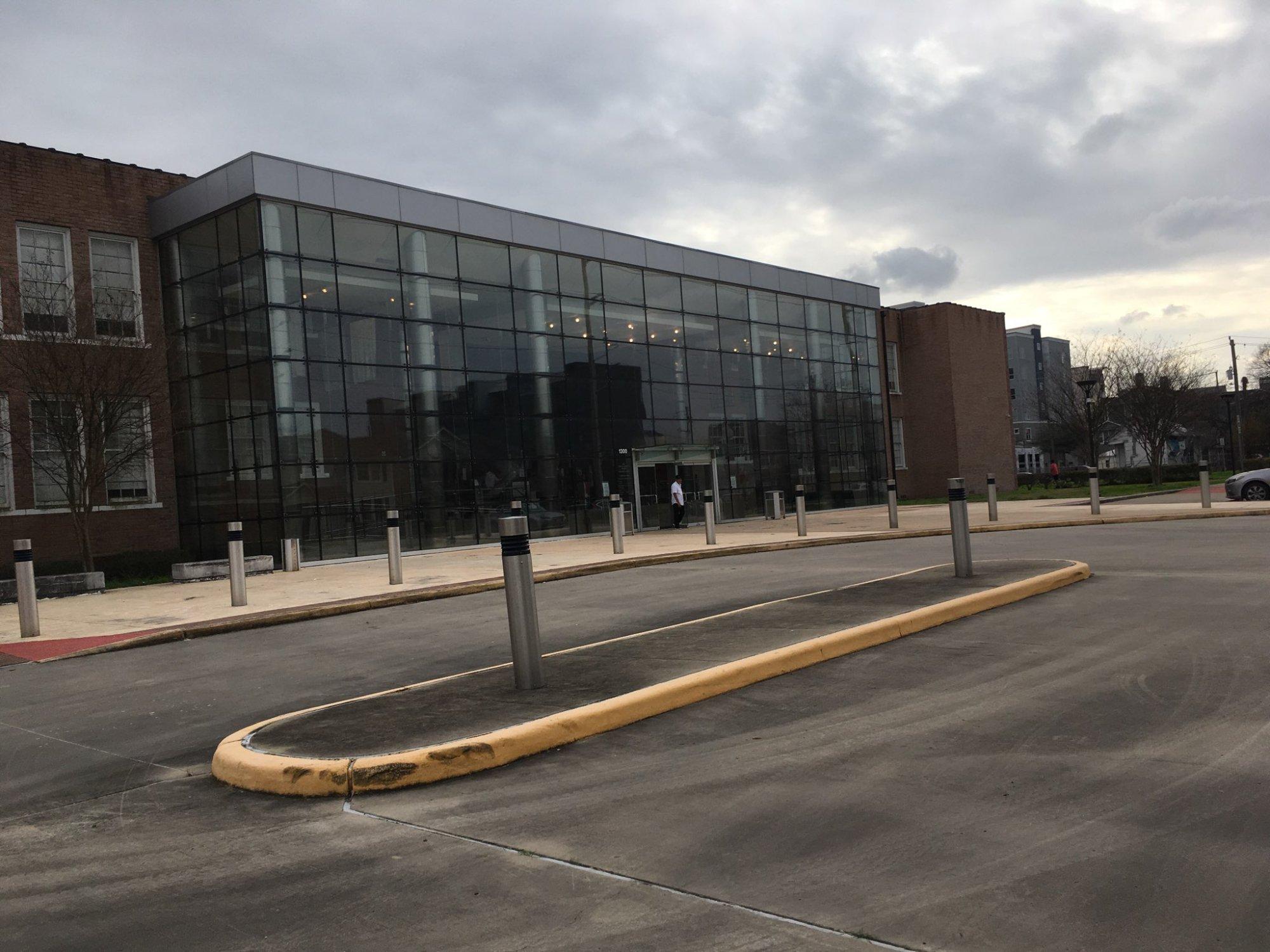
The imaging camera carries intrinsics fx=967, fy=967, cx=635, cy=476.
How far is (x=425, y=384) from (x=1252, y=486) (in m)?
22.0

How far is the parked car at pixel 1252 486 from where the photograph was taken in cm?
2516

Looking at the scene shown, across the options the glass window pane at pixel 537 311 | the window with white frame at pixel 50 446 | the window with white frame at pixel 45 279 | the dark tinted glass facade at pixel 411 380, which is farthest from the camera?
the glass window pane at pixel 537 311

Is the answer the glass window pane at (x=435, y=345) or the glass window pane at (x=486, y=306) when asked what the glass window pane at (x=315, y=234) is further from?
the glass window pane at (x=486, y=306)

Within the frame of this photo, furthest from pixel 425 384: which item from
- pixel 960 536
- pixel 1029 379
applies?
pixel 1029 379

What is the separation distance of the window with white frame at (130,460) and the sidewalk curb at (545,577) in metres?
10.7

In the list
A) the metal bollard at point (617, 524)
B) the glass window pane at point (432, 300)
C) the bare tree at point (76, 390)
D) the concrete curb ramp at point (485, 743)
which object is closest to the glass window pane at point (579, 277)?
the glass window pane at point (432, 300)

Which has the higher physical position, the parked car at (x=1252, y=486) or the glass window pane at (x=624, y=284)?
the glass window pane at (x=624, y=284)

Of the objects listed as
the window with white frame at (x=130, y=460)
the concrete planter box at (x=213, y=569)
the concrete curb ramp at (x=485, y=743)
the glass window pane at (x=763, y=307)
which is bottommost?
the concrete curb ramp at (x=485, y=743)

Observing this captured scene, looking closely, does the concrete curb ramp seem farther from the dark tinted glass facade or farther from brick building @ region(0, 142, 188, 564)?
brick building @ region(0, 142, 188, 564)

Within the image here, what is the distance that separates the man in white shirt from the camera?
30.1m

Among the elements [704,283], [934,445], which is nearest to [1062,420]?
[934,445]

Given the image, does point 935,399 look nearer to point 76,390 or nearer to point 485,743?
point 76,390

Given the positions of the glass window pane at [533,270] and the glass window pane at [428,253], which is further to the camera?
the glass window pane at [533,270]

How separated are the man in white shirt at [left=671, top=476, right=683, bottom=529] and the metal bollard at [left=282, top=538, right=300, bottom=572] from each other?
12.4 meters
